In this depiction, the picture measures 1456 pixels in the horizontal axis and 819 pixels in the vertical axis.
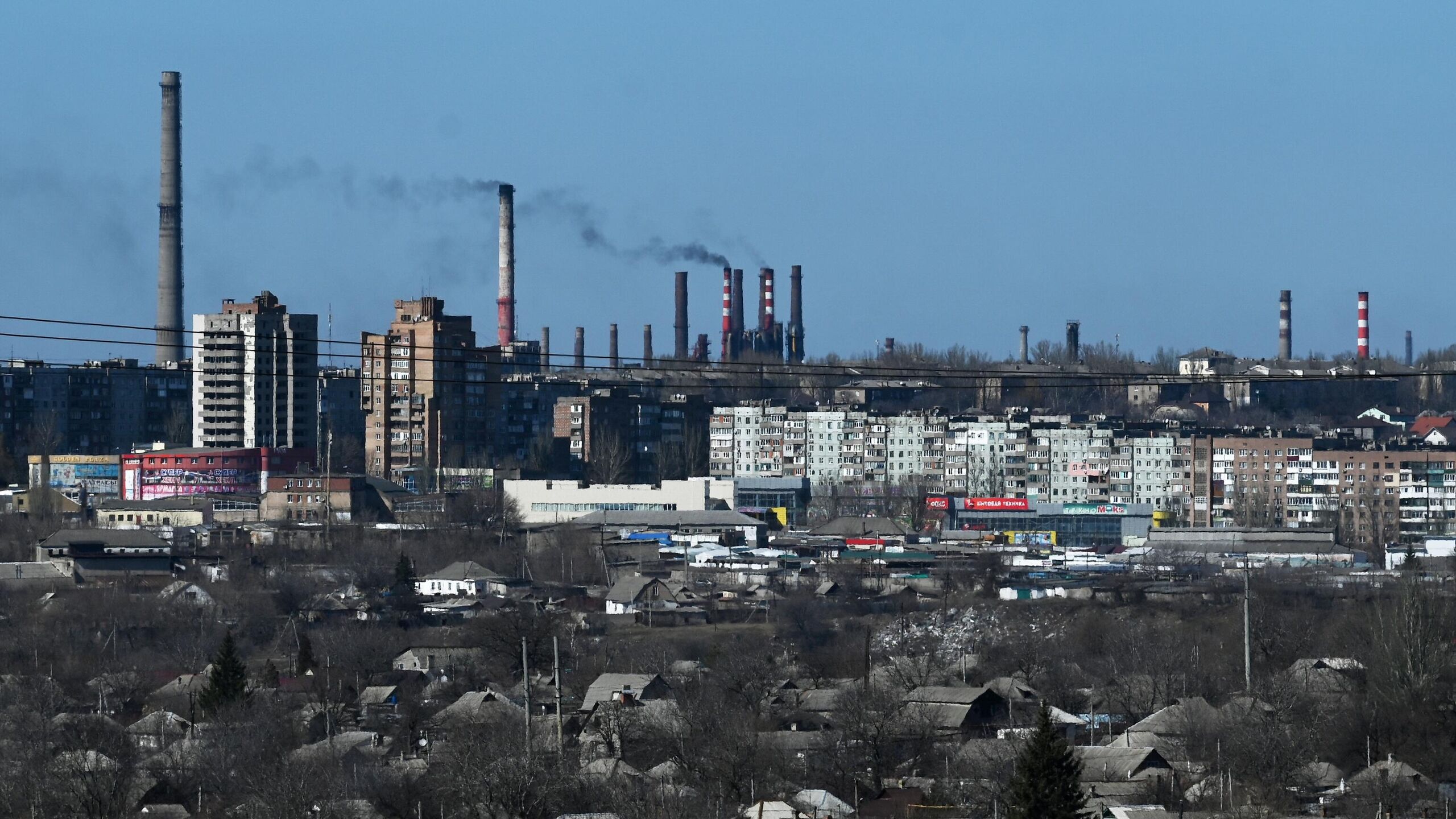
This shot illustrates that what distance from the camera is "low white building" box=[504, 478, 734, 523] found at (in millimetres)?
45500

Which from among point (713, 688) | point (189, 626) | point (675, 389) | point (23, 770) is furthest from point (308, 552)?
point (675, 389)

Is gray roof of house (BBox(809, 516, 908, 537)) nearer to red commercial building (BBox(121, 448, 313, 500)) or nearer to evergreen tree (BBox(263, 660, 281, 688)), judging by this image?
red commercial building (BBox(121, 448, 313, 500))

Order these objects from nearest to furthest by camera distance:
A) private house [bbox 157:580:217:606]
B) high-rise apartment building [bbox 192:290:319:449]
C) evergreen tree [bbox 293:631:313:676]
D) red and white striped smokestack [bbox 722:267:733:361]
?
evergreen tree [bbox 293:631:313:676]
private house [bbox 157:580:217:606]
high-rise apartment building [bbox 192:290:319:449]
red and white striped smokestack [bbox 722:267:733:361]

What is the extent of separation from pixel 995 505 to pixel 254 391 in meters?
15.5

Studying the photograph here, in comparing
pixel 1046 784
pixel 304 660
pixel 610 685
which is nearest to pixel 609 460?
pixel 304 660

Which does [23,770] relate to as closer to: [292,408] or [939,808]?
[939,808]

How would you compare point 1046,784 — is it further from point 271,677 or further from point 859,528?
point 859,528

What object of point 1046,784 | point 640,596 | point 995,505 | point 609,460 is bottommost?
point 1046,784

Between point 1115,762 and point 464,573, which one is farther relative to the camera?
point 464,573

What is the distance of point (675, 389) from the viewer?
6247cm

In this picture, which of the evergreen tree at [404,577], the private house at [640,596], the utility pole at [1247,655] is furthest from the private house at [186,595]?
the utility pole at [1247,655]

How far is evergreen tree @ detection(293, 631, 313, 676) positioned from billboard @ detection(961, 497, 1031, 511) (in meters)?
23.2

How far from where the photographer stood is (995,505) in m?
46.2

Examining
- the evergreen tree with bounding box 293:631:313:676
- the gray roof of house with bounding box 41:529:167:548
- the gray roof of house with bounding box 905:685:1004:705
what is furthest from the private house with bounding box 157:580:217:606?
the gray roof of house with bounding box 905:685:1004:705
